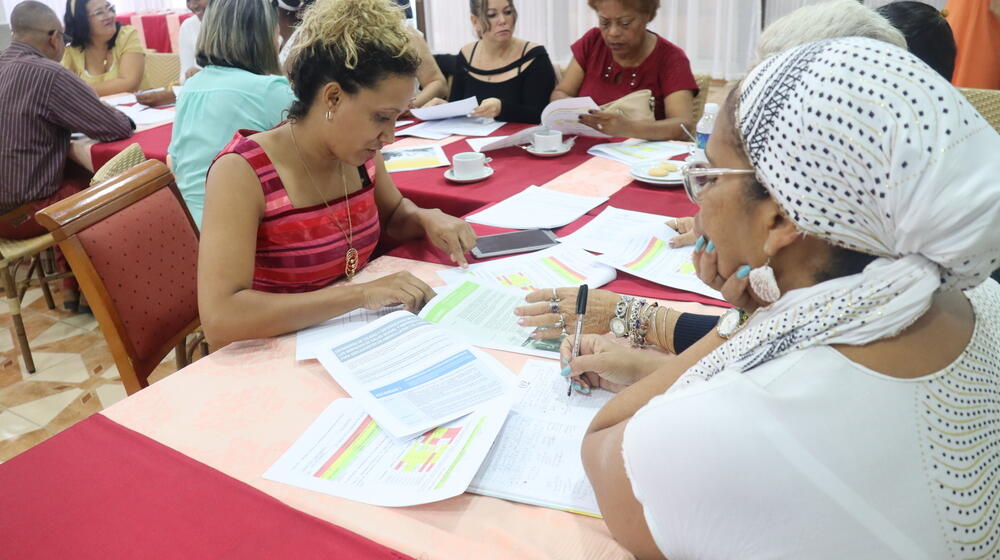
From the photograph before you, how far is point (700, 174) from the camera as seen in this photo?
76cm

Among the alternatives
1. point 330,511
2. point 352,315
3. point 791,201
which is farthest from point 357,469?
point 791,201

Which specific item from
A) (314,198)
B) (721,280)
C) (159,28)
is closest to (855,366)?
(721,280)

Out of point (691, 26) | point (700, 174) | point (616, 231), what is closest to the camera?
point (700, 174)

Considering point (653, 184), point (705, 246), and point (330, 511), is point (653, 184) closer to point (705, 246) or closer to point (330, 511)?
point (705, 246)

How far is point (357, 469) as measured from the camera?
0.87 metres

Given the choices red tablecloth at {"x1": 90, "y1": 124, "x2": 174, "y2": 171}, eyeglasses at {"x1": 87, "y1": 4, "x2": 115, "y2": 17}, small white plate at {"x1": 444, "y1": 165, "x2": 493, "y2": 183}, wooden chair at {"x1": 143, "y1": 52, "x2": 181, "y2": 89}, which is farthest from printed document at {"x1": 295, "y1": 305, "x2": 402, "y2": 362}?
wooden chair at {"x1": 143, "y1": 52, "x2": 181, "y2": 89}

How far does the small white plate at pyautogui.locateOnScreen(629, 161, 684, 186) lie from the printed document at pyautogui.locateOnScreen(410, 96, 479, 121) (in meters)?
1.00

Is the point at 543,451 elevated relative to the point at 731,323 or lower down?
lower down

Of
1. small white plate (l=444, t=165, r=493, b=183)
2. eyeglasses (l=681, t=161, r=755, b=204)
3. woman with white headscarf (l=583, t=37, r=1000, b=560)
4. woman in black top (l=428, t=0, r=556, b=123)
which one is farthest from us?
woman in black top (l=428, t=0, r=556, b=123)

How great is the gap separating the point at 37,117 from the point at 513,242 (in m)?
2.37

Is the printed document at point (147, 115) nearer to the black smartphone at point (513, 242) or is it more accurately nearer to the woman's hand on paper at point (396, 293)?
the black smartphone at point (513, 242)

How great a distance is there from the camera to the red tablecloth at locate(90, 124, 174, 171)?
2.75 m

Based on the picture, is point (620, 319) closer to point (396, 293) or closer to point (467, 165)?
point (396, 293)

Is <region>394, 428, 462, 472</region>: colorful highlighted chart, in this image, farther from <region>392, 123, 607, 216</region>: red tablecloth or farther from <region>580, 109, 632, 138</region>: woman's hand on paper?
<region>580, 109, 632, 138</region>: woman's hand on paper
